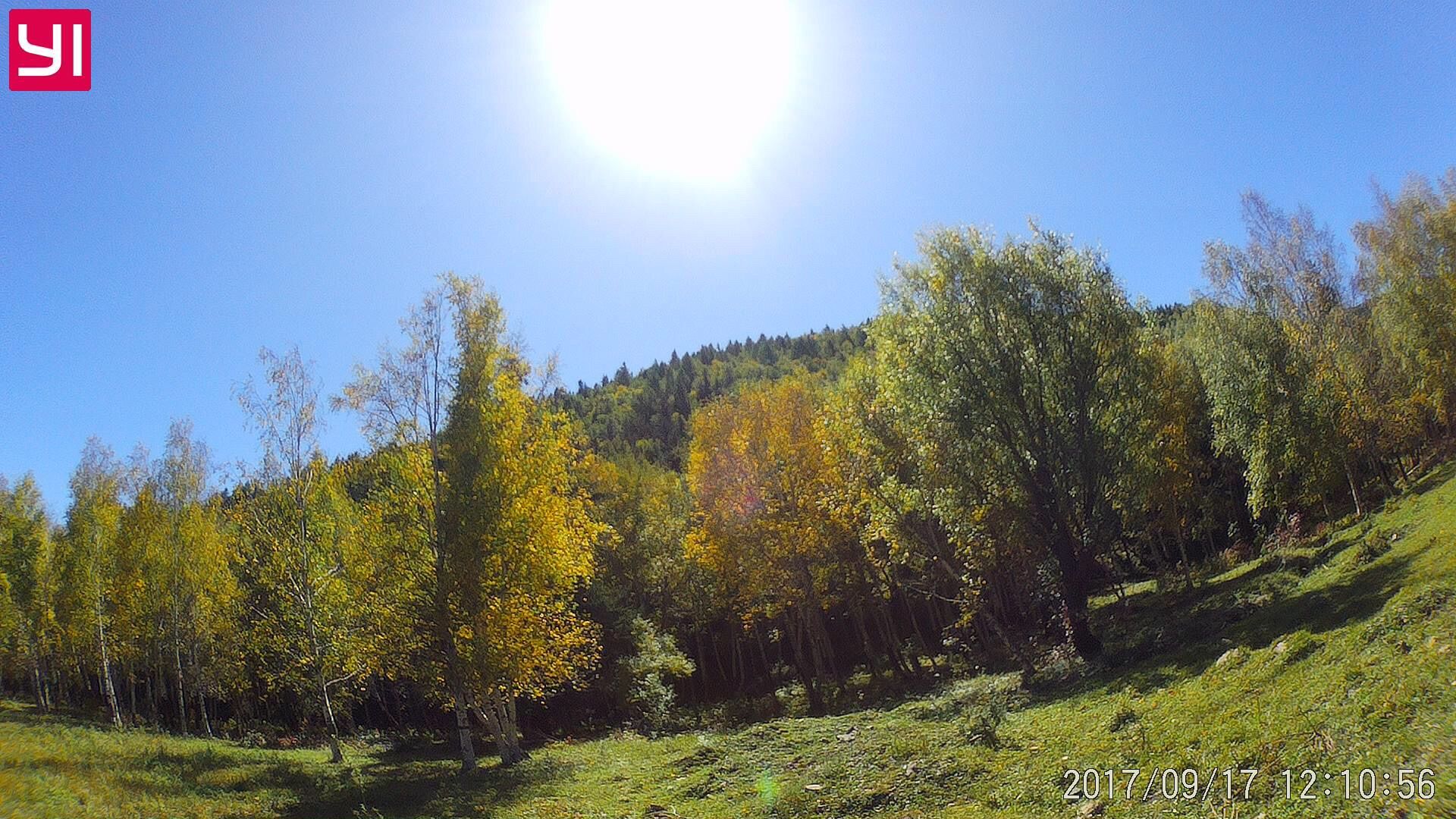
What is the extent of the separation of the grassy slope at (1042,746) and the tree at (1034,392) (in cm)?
492

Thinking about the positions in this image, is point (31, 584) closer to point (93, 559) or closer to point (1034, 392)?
point (93, 559)

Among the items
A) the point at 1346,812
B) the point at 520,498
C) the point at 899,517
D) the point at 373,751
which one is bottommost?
the point at 373,751

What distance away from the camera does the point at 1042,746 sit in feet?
45.2

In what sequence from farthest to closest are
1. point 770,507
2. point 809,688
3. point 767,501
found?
point 809,688, point 767,501, point 770,507

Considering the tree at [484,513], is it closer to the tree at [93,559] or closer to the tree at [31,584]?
the tree at [93,559]

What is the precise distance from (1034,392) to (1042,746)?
1306 centimetres

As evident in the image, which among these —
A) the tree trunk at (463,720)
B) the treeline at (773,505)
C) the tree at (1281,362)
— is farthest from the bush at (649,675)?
the tree at (1281,362)

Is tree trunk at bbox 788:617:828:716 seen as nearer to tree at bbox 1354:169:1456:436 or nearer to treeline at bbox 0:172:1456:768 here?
Answer: treeline at bbox 0:172:1456:768

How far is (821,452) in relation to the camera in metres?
33.5

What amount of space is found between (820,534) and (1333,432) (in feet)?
101

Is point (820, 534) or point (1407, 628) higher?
point (820, 534)

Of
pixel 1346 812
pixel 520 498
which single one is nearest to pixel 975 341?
pixel 520 498

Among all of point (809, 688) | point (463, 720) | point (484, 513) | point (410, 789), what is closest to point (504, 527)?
point (484, 513)

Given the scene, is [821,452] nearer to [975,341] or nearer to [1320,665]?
[975,341]
